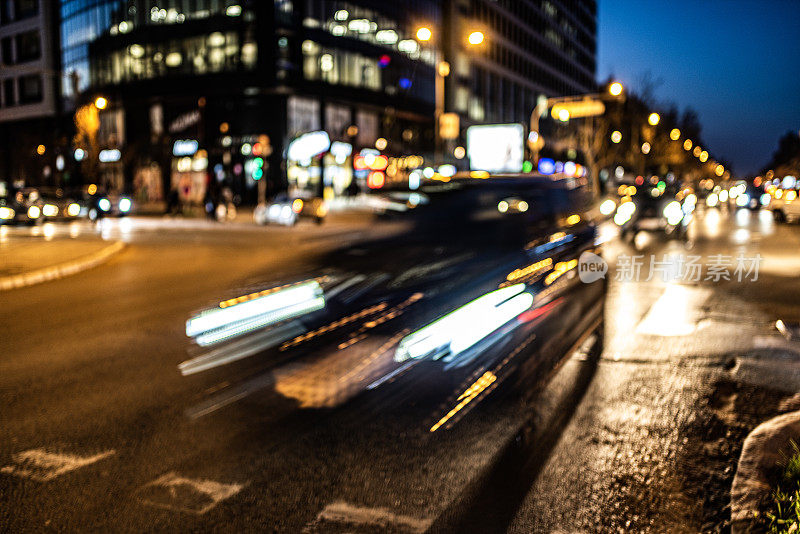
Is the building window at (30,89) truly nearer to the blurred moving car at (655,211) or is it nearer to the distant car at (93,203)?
the distant car at (93,203)

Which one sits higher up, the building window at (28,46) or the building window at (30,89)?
the building window at (28,46)

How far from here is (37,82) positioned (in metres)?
63.8

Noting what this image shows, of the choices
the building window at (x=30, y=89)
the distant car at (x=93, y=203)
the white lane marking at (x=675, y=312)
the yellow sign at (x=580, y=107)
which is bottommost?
the white lane marking at (x=675, y=312)

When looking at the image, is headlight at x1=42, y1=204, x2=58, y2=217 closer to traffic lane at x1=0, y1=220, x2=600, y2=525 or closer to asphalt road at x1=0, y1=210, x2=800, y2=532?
asphalt road at x1=0, y1=210, x2=800, y2=532

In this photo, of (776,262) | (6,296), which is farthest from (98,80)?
(776,262)

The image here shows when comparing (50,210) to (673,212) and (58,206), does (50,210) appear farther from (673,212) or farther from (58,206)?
(673,212)

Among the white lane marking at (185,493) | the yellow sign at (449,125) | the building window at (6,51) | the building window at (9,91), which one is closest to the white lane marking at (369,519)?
the white lane marking at (185,493)

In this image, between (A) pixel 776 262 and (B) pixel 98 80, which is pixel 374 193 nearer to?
(A) pixel 776 262

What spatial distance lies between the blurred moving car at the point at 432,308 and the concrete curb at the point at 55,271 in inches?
227

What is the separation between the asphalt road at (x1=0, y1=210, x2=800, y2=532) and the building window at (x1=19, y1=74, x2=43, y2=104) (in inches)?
2548

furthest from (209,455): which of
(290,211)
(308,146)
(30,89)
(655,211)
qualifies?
(30,89)

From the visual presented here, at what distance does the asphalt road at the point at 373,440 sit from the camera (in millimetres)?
3604

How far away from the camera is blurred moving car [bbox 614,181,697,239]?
23797 millimetres

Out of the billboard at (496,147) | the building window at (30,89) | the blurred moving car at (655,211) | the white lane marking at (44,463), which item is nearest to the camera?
the white lane marking at (44,463)
